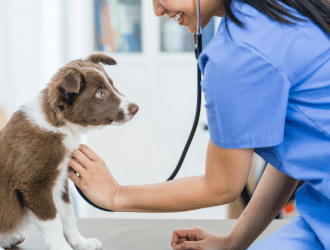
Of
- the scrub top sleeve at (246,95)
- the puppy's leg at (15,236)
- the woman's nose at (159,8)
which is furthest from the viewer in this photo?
the puppy's leg at (15,236)

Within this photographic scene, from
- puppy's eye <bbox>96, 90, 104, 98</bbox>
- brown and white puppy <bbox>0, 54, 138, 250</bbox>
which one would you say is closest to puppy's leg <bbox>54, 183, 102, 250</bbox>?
brown and white puppy <bbox>0, 54, 138, 250</bbox>

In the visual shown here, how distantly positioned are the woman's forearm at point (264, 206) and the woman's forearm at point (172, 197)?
23 centimetres

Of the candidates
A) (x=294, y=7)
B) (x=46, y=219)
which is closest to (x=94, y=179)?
(x=46, y=219)

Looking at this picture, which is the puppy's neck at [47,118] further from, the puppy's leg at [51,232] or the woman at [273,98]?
the woman at [273,98]

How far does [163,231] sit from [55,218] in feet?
1.41

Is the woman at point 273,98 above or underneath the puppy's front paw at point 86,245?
above

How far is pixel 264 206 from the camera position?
3.64ft

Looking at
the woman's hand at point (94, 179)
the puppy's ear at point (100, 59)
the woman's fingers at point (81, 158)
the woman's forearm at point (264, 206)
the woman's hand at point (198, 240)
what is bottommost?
the woman's hand at point (198, 240)

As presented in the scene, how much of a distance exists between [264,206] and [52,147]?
0.67 m

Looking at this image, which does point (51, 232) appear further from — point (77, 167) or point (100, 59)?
point (100, 59)

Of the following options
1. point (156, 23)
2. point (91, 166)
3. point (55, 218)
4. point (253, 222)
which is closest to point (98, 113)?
point (91, 166)

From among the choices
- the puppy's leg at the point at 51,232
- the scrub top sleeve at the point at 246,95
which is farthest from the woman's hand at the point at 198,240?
the scrub top sleeve at the point at 246,95

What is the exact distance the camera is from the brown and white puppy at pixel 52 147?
3.27ft

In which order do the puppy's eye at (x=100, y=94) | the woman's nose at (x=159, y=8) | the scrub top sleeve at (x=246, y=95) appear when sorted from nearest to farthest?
the scrub top sleeve at (x=246, y=95) → the woman's nose at (x=159, y=8) → the puppy's eye at (x=100, y=94)
